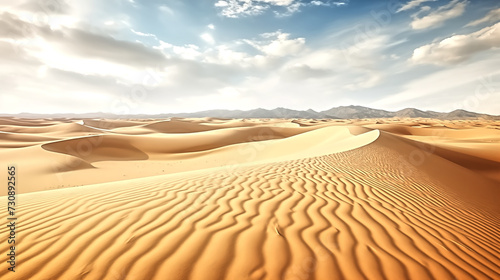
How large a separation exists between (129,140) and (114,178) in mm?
9446

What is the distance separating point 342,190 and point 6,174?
497 inches

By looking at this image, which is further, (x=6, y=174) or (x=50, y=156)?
(x=50, y=156)

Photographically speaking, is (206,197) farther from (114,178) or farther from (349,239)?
(114,178)

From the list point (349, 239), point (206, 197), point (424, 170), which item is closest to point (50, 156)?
point (206, 197)

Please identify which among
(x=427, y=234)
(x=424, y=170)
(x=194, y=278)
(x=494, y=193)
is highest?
(x=194, y=278)

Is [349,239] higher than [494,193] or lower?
higher

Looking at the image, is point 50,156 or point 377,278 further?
point 50,156

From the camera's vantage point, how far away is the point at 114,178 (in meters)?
10.5

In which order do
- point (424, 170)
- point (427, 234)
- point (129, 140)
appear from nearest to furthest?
point (427, 234) < point (424, 170) < point (129, 140)

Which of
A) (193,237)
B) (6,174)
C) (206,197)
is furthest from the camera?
(6,174)

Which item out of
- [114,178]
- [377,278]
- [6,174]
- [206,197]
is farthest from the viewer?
[114,178]

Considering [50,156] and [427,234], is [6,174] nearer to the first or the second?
[50,156]

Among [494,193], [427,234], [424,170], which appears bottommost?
[494,193]

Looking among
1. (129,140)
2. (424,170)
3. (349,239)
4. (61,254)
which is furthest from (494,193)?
(129,140)
